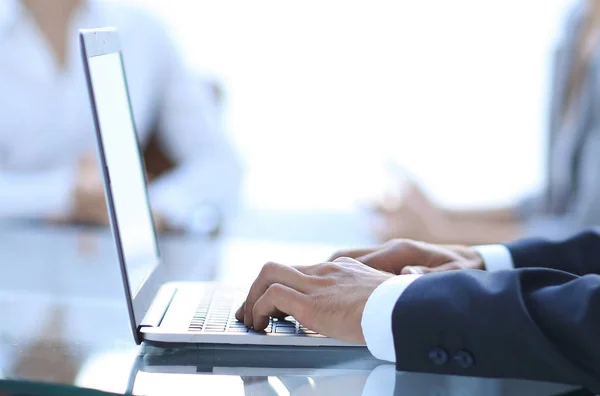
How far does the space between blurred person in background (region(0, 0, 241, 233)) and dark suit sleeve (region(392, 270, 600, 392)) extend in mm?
1556

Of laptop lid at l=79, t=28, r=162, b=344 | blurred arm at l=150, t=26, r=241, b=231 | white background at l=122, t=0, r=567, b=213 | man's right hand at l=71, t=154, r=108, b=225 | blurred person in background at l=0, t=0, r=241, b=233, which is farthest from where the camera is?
white background at l=122, t=0, r=567, b=213

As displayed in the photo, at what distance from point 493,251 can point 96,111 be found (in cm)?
58

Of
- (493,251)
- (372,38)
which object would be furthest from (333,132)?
(493,251)

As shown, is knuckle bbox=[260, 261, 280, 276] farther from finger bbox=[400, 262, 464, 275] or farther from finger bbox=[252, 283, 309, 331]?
finger bbox=[400, 262, 464, 275]

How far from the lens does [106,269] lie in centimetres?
150

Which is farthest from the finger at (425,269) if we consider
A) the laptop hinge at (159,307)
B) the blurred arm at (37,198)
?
the blurred arm at (37,198)

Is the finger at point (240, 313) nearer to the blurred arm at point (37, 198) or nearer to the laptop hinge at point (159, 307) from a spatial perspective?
the laptop hinge at point (159, 307)

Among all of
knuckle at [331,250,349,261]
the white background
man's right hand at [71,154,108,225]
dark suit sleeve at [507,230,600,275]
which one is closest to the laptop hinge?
knuckle at [331,250,349,261]

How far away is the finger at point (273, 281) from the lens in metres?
0.86

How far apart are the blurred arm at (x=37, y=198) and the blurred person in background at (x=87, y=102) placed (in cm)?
12

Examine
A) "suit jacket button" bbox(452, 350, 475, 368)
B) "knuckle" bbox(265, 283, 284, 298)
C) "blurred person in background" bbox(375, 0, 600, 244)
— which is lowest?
"blurred person in background" bbox(375, 0, 600, 244)

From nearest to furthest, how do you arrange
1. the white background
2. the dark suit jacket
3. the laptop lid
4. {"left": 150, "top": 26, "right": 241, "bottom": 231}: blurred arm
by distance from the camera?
the dark suit jacket
the laptop lid
{"left": 150, "top": 26, "right": 241, "bottom": 231}: blurred arm
the white background

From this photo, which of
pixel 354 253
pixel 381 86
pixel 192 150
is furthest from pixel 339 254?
pixel 381 86

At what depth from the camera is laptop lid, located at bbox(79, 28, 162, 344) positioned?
2.82 feet
